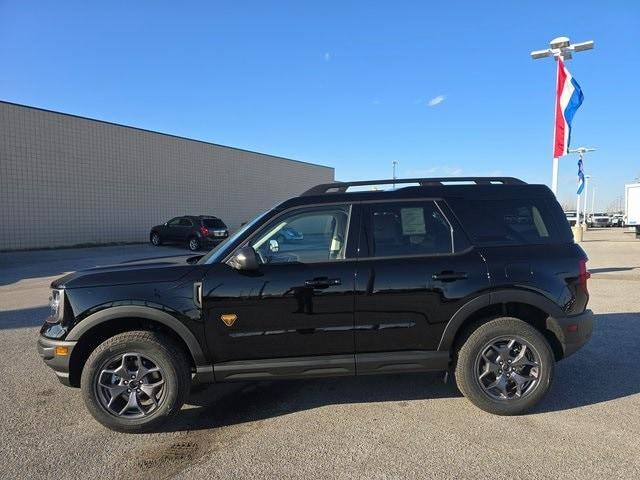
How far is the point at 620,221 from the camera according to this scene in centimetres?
6003

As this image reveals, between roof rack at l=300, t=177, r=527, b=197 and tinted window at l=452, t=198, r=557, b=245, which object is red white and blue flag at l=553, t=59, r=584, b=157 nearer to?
roof rack at l=300, t=177, r=527, b=197

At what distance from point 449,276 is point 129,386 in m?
2.75

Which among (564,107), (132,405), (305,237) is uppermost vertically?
(564,107)

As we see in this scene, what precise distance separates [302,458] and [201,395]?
64.6 inches

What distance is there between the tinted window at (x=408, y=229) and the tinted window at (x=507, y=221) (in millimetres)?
224

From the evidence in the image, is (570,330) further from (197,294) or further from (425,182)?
(197,294)

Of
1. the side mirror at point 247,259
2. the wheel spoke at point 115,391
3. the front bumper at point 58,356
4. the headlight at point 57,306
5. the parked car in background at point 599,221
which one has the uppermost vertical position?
the side mirror at point 247,259

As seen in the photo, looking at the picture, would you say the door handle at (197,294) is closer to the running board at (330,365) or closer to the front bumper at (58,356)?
the running board at (330,365)

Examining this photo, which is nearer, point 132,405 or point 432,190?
point 132,405

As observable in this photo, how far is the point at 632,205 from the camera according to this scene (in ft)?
105

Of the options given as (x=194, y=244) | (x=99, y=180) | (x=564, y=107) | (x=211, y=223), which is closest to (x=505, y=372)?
(x=564, y=107)

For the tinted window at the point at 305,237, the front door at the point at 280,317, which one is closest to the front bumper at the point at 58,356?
the front door at the point at 280,317

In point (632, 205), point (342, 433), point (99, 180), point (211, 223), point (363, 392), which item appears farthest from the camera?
point (632, 205)

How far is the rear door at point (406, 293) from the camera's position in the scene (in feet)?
13.1
